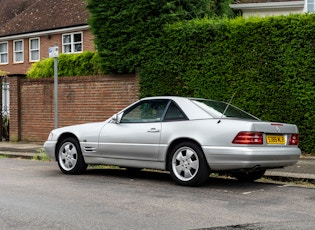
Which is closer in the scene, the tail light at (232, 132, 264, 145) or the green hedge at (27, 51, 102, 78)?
the tail light at (232, 132, 264, 145)

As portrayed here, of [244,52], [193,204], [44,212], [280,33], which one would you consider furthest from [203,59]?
[44,212]

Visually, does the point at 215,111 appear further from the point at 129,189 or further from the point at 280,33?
the point at 280,33

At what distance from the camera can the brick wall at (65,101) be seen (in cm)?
1492

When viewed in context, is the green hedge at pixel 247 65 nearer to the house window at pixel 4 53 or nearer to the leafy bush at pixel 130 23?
the leafy bush at pixel 130 23

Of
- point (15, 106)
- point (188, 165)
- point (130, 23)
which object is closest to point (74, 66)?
point (15, 106)

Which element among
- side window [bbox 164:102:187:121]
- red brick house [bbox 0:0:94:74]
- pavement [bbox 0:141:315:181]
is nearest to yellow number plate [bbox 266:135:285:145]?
pavement [bbox 0:141:315:181]

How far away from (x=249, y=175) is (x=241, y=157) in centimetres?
142

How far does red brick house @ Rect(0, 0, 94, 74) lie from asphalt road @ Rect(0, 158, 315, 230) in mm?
21633

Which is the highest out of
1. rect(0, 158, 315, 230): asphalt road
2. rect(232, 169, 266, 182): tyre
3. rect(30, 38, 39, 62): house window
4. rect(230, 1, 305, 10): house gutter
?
rect(230, 1, 305, 10): house gutter

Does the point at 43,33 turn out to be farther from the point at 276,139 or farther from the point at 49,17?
the point at 276,139

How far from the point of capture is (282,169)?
9.88 metres

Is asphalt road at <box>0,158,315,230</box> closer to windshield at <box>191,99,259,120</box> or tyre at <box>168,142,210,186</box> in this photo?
tyre at <box>168,142,210,186</box>

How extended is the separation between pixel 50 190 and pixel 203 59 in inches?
262

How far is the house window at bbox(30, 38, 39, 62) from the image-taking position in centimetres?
3338
